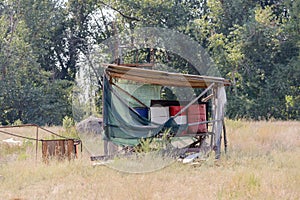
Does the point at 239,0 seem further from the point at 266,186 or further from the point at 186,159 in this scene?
the point at 266,186

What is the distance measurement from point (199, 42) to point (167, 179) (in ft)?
44.6

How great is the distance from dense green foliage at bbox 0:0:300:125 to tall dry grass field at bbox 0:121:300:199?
10066mm

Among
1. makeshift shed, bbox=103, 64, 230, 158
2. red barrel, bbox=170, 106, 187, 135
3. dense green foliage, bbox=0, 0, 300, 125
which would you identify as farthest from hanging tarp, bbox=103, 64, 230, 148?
dense green foliage, bbox=0, 0, 300, 125

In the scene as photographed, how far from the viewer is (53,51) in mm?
20250

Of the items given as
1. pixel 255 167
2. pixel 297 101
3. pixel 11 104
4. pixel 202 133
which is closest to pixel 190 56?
pixel 297 101

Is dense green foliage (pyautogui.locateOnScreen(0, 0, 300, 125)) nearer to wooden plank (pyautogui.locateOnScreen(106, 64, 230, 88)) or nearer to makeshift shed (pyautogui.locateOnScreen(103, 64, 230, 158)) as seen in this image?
makeshift shed (pyautogui.locateOnScreen(103, 64, 230, 158))

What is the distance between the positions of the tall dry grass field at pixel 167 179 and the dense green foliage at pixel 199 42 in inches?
396

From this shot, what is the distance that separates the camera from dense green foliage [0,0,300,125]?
1650 cm

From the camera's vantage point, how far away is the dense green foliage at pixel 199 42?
16.5 metres

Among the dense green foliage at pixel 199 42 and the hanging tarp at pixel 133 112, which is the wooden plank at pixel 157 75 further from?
the dense green foliage at pixel 199 42

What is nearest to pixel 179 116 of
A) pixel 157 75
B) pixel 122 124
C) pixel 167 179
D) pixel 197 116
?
pixel 197 116

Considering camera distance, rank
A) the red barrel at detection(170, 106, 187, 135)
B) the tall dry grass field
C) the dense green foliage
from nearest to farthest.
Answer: the tall dry grass field
the red barrel at detection(170, 106, 187, 135)
the dense green foliage

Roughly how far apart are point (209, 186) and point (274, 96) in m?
13.3

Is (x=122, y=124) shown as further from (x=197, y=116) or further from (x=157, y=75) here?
(x=197, y=116)
